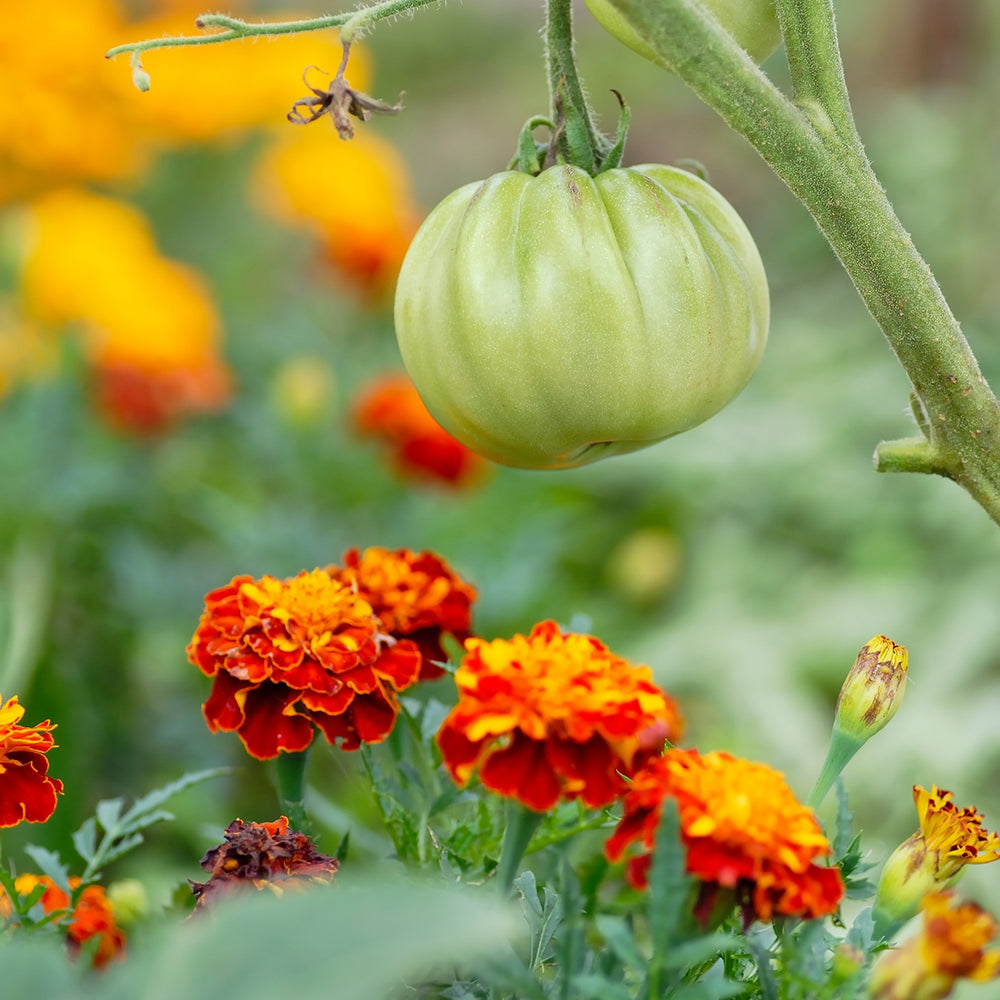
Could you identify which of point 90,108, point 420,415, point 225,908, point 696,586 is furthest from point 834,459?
point 225,908

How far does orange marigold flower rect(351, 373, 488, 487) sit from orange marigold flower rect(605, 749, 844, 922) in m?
1.00

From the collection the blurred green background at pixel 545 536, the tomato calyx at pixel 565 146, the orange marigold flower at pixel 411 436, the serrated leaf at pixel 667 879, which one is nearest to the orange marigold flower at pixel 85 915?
the blurred green background at pixel 545 536

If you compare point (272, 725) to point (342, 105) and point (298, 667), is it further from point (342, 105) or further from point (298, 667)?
point (342, 105)

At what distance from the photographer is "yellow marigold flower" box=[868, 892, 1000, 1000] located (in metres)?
0.36

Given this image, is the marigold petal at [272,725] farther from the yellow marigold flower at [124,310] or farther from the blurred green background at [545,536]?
the yellow marigold flower at [124,310]

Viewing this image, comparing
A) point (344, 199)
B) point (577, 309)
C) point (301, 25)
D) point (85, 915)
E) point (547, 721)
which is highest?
point (344, 199)

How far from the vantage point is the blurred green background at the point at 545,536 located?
132 centimetres

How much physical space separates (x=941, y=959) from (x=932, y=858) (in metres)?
0.10

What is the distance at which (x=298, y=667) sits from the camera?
0.49 metres

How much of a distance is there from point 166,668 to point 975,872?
1.00 meters

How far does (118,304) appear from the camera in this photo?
1.70 m

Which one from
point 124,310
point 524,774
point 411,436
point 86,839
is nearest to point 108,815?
point 86,839

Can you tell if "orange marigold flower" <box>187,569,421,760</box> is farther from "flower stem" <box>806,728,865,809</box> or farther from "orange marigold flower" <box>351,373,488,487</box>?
"orange marigold flower" <box>351,373,488,487</box>

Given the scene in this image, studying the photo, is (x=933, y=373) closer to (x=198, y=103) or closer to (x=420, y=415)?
(x=420, y=415)
